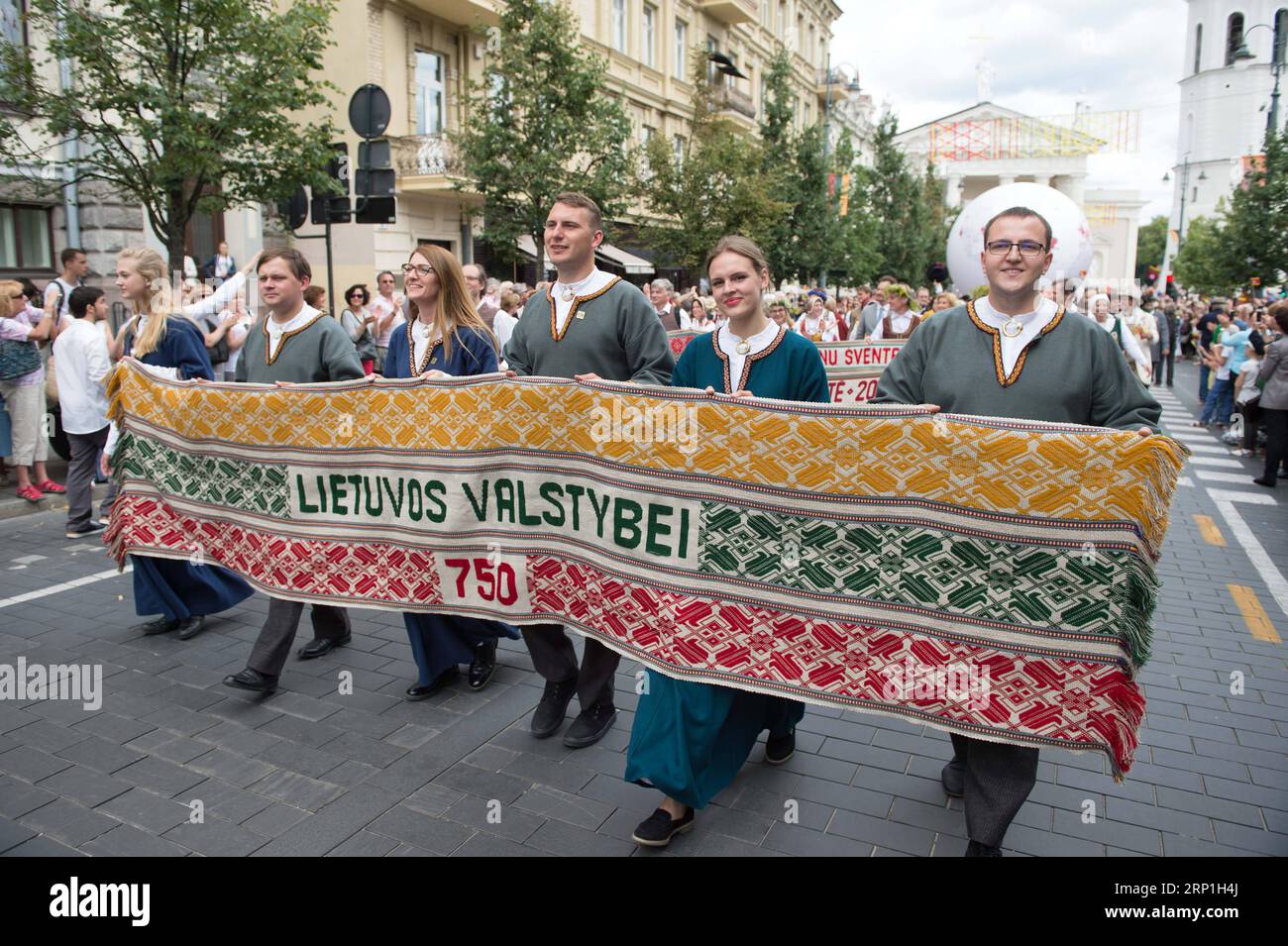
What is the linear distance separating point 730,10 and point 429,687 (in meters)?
35.9

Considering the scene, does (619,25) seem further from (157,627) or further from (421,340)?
(157,627)

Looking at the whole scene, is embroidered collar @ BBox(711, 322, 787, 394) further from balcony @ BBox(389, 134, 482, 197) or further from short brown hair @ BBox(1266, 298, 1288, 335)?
balcony @ BBox(389, 134, 482, 197)

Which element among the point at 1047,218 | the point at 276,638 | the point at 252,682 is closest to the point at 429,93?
the point at 1047,218

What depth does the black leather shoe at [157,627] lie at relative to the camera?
5539 mm

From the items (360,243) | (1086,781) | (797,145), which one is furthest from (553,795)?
(797,145)

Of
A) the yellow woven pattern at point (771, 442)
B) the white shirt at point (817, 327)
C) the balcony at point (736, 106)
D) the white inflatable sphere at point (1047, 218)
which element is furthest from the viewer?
the balcony at point (736, 106)

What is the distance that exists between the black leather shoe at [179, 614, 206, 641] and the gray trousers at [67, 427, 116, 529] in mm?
2763

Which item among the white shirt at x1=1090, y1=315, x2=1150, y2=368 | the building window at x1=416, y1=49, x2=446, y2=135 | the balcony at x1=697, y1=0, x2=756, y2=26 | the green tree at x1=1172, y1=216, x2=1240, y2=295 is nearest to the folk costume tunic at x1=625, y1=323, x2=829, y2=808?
the white shirt at x1=1090, y1=315, x2=1150, y2=368

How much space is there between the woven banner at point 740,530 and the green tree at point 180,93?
7078 mm

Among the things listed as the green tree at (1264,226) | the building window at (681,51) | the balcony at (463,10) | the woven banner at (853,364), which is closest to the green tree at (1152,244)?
the building window at (681,51)

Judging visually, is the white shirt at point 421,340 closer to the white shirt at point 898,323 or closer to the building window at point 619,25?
the white shirt at point 898,323

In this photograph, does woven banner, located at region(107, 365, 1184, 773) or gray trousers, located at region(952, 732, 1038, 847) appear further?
gray trousers, located at region(952, 732, 1038, 847)

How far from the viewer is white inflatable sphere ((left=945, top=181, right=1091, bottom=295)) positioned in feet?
44.3

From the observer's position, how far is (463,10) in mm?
21391
